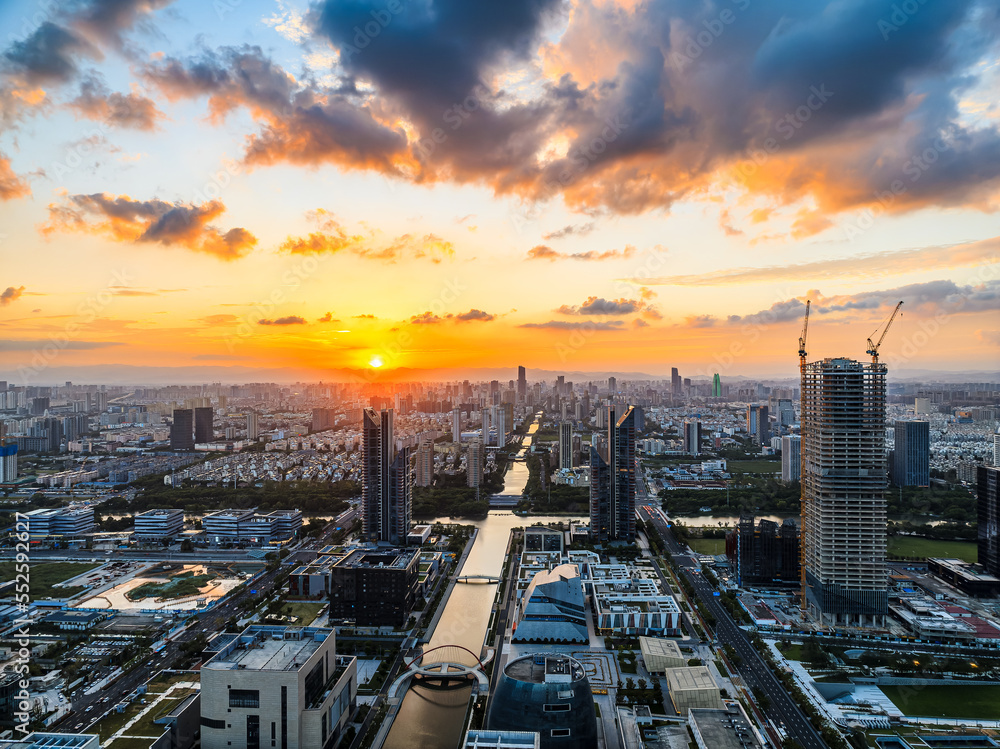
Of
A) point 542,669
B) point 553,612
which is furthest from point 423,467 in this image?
point 542,669

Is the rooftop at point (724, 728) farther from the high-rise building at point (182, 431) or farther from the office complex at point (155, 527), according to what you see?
the high-rise building at point (182, 431)

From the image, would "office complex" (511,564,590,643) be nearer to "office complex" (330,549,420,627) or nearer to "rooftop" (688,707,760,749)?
"office complex" (330,549,420,627)

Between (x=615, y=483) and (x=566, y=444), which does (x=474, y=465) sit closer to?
(x=566, y=444)

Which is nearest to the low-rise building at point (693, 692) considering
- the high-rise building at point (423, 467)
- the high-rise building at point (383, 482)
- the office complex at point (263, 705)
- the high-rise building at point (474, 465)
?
the office complex at point (263, 705)

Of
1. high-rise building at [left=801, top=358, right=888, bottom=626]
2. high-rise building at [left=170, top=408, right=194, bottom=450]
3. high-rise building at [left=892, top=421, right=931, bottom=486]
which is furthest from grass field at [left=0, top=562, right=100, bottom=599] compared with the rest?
high-rise building at [left=892, top=421, right=931, bottom=486]

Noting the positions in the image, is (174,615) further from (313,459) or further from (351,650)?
(313,459)

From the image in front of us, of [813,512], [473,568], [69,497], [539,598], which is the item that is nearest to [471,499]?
[473,568]
